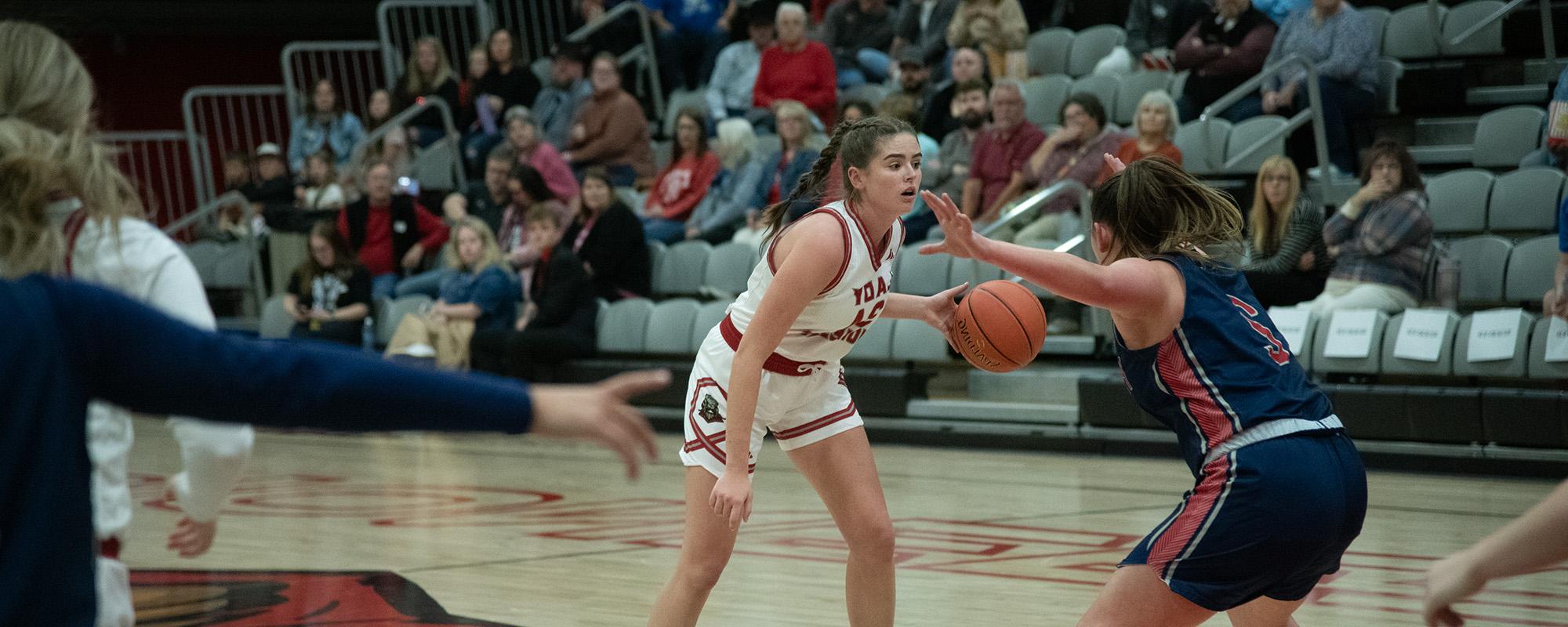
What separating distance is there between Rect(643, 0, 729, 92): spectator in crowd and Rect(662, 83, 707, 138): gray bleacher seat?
0.20m

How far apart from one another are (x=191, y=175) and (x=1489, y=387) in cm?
1409

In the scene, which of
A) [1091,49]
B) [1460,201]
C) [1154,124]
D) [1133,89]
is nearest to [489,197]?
[1091,49]

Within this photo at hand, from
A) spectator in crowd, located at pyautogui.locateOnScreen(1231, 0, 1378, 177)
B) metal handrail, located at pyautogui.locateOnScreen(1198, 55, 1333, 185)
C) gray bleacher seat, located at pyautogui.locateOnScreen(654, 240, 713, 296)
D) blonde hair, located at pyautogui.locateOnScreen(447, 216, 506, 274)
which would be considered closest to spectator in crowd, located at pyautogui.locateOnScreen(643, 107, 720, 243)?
gray bleacher seat, located at pyautogui.locateOnScreen(654, 240, 713, 296)

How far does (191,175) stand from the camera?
17.5m

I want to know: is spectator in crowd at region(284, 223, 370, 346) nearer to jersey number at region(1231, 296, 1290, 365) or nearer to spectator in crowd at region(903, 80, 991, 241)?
spectator in crowd at region(903, 80, 991, 241)

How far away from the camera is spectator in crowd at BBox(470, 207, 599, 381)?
10.6 meters

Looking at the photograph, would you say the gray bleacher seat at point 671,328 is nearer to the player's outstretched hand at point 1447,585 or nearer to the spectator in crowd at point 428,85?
the spectator in crowd at point 428,85

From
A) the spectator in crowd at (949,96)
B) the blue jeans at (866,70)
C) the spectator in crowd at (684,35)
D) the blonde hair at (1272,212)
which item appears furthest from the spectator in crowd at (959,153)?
the spectator in crowd at (684,35)

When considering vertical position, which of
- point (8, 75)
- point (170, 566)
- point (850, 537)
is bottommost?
point (170, 566)

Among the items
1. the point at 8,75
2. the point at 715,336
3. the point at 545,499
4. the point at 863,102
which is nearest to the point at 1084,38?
the point at 863,102

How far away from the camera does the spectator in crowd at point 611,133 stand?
12.2m

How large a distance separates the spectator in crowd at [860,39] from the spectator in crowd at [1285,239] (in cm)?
419

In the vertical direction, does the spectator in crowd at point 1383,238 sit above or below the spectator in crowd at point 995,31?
below

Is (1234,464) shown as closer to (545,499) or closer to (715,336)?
(715,336)
